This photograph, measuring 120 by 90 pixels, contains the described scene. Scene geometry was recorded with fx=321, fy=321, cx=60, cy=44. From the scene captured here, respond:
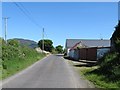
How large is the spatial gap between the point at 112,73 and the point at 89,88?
426cm

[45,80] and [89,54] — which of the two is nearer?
[45,80]

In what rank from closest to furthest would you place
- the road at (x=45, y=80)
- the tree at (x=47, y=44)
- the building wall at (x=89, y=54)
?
the road at (x=45, y=80) < the building wall at (x=89, y=54) < the tree at (x=47, y=44)

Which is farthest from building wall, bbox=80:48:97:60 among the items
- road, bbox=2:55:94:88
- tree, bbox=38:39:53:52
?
tree, bbox=38:39:53:52

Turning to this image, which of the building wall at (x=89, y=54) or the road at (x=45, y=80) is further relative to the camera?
the building wall at (x=89, y=54)

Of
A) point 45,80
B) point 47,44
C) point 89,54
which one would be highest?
point 47,44

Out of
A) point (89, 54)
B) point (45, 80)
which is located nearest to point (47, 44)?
point (89, 54)

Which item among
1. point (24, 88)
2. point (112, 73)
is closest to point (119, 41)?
point (112, 73)

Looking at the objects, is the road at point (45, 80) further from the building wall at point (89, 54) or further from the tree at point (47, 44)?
the tree at point (47, 44)

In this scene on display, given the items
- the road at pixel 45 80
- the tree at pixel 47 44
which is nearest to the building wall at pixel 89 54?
the road at pixel 45 80

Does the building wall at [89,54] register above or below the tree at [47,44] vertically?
below

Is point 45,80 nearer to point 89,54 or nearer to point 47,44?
point 89,54

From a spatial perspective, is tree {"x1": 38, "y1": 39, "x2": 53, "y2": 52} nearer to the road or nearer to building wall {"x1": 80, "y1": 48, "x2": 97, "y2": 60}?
building wall {"x1": 80, "y1": 48, "x2": 97, "y2": 60}

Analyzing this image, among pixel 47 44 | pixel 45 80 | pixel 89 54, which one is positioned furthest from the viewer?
pixel 47 44

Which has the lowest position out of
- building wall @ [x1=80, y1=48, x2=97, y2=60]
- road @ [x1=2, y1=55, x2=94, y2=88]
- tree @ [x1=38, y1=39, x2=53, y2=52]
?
road @ [x1=2, y1=55, x2=94, y2=88]
